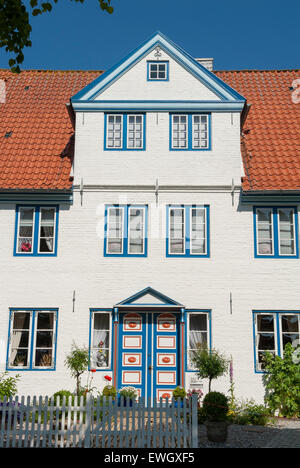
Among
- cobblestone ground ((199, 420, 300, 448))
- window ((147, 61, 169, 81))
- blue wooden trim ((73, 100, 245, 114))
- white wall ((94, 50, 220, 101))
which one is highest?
window ((147, 61, 169, 81))

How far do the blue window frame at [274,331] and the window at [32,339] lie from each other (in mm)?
6534

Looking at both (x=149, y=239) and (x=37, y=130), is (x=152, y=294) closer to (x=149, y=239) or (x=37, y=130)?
(x=149, y=239)

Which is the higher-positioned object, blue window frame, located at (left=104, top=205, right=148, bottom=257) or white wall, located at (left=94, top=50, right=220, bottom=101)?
white wall, located at (left=94, top=50, right=220, bottom=101)

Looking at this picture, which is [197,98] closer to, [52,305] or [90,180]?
[90,180]

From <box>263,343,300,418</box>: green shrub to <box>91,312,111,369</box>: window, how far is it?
199 inches

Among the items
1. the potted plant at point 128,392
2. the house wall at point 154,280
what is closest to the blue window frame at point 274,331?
the house wall at point 154,280

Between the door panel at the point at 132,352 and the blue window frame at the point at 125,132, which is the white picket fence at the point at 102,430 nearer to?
the door panel at the point at 132,352

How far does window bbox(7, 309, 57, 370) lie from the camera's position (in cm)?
1575

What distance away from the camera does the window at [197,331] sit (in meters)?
15.9

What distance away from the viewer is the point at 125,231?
16469 mm

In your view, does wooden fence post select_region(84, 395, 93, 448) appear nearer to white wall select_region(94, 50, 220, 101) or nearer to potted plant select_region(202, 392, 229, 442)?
potted plant select_region(202, 392, 229, 442)

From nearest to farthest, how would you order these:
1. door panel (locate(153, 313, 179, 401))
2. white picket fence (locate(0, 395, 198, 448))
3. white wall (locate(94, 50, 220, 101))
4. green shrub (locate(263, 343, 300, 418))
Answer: white picket fence (locate(0, 395, 198, 448)) < green shrub (locate(263, 343, 300, 418)) < door panel (locate(153, 313, 179, 401)) < white wall (locate(94, 50, 220, 101))

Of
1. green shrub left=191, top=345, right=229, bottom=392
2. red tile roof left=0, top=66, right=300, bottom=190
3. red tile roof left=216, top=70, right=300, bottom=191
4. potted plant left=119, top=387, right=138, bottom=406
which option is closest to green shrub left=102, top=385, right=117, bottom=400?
potted plant left=119, top=387, right=138, bottom=406
